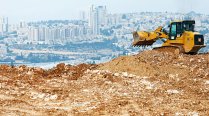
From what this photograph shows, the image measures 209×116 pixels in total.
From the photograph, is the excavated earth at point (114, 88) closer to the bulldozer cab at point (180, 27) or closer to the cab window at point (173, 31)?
the bulldozer cab at point (180, 27)

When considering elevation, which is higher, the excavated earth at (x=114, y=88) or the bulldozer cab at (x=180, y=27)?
Result: the bulldozer cab at (x=180, y=27)

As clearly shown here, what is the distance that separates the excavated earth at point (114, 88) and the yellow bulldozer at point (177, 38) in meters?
4.38

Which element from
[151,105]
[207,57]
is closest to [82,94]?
[151,105]

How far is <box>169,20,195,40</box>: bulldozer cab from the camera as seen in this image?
77.3ft

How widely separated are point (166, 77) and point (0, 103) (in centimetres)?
582

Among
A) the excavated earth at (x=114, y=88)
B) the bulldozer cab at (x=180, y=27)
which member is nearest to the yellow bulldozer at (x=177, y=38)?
the bulldozer cab at (x=180, y=27)

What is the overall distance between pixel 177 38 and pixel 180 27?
56cm

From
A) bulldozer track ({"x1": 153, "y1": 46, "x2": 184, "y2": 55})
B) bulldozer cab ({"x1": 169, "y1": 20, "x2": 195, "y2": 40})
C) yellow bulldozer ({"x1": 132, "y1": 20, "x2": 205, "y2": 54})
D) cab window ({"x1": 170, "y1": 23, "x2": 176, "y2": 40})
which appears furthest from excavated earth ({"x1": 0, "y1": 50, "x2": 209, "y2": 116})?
cab window ({"x1": 170, "y1": 23, "x2": 176, "y2": 40})

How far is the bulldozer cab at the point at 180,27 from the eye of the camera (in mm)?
23562

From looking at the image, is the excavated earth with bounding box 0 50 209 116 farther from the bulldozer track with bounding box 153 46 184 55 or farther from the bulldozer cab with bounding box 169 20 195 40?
the bulldozer cab with bounding box 169 20 195 40

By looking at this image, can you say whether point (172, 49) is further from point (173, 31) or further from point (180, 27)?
point (180, 27)

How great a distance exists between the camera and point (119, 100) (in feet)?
40.7

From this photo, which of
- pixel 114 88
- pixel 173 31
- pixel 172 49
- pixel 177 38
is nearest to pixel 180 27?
pixel 173 31

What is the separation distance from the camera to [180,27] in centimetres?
2369
